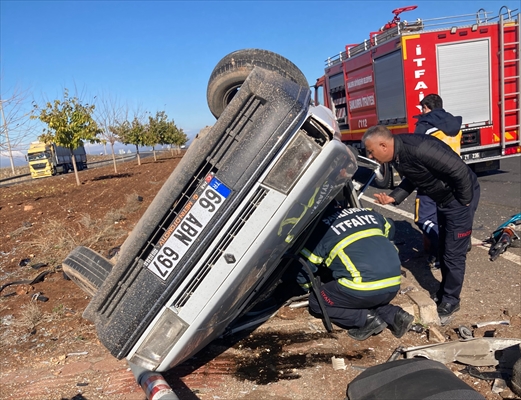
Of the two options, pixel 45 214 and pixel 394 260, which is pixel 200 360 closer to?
pixel 394 260

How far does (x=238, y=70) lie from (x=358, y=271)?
66.3 inches

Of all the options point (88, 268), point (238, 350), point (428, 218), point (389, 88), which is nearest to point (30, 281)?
point (88, 268)

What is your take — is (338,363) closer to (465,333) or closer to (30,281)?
→ (465,333)

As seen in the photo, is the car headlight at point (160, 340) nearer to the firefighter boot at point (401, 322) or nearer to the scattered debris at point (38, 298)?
the firefighter boot at point (401, 322)

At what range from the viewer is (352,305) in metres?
3.50

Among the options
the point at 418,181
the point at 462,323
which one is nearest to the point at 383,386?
the point at 462,323

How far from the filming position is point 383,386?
238cm

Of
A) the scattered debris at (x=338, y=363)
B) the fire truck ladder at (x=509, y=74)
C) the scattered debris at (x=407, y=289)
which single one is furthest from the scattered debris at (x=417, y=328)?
the fire truck ladder at (x=509, y=74)

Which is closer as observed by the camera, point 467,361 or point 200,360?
point 467,361

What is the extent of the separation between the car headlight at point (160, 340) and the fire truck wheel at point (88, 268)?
0.98 meters

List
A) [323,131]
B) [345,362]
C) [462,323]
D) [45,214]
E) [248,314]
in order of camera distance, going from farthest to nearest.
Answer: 1. [45,214]
2. [248,314]
3. [462,323]
4. [345,362]
5. [323,131]

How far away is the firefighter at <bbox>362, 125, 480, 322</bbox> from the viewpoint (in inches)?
145

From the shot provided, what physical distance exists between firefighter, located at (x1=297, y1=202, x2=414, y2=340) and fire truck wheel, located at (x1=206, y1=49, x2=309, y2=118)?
1094 mm

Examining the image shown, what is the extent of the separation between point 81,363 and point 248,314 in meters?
1.35
